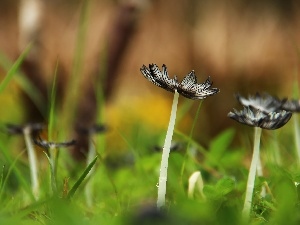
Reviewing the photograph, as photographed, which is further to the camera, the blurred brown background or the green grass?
the blurred brown background

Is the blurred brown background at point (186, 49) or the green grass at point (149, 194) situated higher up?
the blurred brown background at point (186, 49)

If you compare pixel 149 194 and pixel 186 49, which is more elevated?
pixel 186 49

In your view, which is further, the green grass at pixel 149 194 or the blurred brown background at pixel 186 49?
the blurred brown background at pixel 186 49

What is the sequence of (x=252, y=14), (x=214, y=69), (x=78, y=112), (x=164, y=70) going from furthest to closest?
1. (x=252, y=14)
2. (x=214, y=69)
3. (x=78, y=112)
4. (x=164, y=70)

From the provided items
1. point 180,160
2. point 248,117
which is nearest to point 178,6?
point 180,160

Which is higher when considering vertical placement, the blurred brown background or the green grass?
the blurred brown background

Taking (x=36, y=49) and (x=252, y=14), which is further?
(x=252, y=14)

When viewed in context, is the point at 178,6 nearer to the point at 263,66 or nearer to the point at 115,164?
the point at 263,66

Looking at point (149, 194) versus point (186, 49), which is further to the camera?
point (186, 49)
